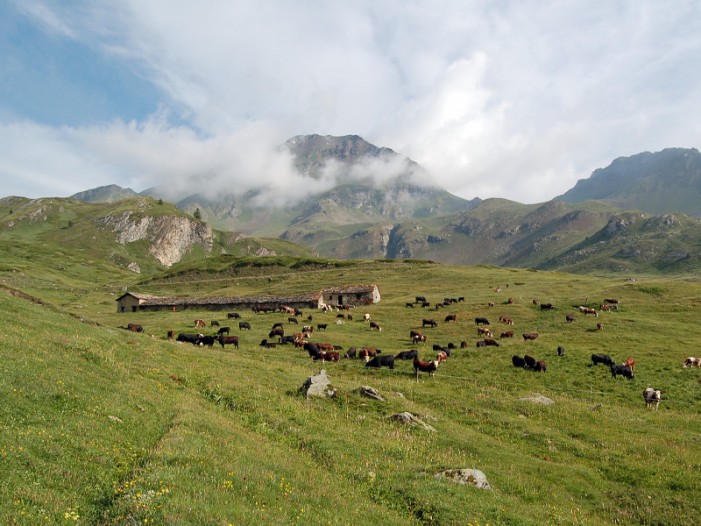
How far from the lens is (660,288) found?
7331 cm

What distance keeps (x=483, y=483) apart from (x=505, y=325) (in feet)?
155

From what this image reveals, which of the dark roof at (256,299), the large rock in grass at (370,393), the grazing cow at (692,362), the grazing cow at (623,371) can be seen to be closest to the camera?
the large rock in grass at (370,393)

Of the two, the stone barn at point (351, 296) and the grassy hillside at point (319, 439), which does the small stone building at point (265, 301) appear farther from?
the grassy hillside at point (319, 439)

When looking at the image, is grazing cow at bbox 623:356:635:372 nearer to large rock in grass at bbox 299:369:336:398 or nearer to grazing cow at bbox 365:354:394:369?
grazing cow at bbox 365:354:394:369

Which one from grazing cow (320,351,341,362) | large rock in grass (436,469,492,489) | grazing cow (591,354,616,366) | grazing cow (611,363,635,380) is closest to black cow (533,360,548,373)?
grazing cow (591,354,616,366)

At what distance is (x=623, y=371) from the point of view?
3378 centimetres

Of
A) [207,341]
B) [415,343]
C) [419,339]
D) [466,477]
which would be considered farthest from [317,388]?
[419,339]

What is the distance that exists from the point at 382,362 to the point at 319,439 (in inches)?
826

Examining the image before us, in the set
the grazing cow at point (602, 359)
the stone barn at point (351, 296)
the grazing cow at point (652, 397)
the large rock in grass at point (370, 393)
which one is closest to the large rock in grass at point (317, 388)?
the large rock in grass at point (370, 393)

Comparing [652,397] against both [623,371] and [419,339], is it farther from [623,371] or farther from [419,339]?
[419,339]

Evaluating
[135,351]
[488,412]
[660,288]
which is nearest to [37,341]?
[135,351]

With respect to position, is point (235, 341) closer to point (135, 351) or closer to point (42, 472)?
point (135, 351)

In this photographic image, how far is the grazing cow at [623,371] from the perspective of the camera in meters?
33.5

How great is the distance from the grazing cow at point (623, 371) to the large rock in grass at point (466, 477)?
2515 cm
